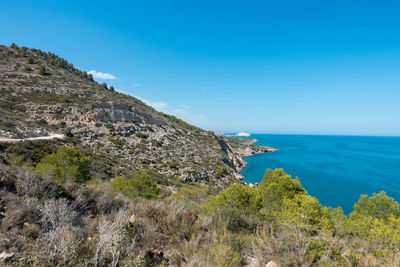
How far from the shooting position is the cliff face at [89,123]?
26156 millimetres

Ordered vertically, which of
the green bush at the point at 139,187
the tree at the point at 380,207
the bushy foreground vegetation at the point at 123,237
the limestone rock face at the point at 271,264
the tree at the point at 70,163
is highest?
the bushy foreground vegetation at the point at 123,237

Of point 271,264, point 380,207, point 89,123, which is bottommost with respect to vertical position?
point 380,207

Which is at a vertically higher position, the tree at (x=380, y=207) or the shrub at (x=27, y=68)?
the shrub at (x=27, y=68)

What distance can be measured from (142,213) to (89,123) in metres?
36.0

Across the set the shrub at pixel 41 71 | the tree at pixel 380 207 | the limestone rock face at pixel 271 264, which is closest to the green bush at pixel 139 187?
the limestone rock face at pixel 271 264

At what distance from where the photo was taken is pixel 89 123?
3334 centimetres

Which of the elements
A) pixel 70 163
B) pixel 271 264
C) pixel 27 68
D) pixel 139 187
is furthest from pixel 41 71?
pixel 271 264

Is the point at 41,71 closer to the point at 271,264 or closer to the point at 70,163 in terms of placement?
the point at 70,163

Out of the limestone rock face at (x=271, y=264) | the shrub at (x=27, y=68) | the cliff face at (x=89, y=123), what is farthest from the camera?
the shrub at (x=27, y=68)

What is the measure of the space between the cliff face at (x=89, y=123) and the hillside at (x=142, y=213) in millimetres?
292

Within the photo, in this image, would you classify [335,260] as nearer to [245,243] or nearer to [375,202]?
[245,243]

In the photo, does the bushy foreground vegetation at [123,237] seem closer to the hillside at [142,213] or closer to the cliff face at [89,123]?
the hillside at [142,213]

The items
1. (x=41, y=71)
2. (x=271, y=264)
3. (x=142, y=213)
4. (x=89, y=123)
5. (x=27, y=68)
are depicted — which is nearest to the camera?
(x=271, y=264)

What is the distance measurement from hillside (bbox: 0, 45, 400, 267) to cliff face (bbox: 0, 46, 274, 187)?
0.96 ft
